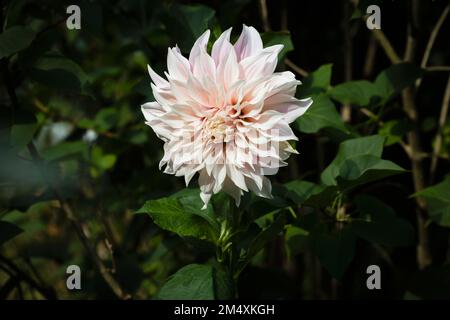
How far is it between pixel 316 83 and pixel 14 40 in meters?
0.60

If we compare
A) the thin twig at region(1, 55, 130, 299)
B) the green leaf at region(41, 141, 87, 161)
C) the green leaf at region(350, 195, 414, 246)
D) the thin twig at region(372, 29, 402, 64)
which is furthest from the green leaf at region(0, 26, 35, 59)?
the thin twig at region(372, 29, 402, 64)

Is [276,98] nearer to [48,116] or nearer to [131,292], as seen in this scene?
[131,292]

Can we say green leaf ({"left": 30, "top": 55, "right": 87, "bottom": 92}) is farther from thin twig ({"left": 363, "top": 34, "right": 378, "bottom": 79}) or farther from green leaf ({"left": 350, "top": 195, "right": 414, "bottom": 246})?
thin twig ({"left": 363, "top": 34, "right": 378, "bottom": 79})

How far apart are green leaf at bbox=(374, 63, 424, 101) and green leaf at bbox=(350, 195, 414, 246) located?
270 mm

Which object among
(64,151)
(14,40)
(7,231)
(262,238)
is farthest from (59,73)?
(262,238)

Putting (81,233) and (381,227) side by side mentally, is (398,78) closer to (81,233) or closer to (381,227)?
(381,227)

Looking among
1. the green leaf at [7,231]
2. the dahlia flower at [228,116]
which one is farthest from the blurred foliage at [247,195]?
the dahlia flower at [228,116]

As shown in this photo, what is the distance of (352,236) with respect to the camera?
111cm

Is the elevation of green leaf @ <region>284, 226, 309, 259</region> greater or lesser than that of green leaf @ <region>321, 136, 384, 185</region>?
lesser

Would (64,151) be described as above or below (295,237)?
above

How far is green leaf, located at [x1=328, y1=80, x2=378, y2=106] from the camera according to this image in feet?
4.07

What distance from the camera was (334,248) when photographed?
1.08m

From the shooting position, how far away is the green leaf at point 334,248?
1.07m
